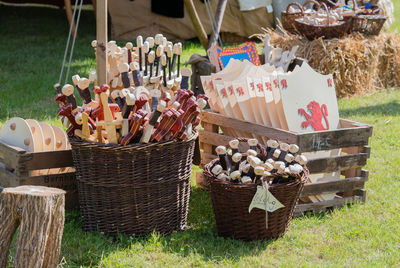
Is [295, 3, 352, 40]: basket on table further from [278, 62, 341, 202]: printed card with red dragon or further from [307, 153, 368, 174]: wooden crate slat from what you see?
[307, 153, 368, 174]: wooden crate slat

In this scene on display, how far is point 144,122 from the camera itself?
306 cm

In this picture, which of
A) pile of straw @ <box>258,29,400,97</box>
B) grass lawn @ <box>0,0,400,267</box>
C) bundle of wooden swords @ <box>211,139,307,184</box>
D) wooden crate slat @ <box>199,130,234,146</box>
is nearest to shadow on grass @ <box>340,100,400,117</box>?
pile of straw @ <box>258,29,400,97</box>

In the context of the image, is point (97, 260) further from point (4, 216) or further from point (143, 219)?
point (4, 216)

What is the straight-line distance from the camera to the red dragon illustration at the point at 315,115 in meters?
3.63

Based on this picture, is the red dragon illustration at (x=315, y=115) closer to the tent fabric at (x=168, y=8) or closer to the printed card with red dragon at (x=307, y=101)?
the printed card with red dragon at (x=307, y=101)

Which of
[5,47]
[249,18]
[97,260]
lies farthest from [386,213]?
[5,47]

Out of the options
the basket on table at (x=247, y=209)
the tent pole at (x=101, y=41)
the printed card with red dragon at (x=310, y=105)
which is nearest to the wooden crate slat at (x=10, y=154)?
the tent pole at (x=101, y=41)

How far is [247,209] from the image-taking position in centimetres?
316

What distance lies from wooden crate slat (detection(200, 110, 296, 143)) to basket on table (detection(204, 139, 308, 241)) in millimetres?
221

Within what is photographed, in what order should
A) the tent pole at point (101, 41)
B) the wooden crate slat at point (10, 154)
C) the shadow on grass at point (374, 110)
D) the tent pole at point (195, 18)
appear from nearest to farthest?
1. the wooden crate slat at point (10, 154)
2. the tent pole at point (101, 41)
3. the shadow on grass at point (374, 110)
4. the tent pole at point (195, 18)

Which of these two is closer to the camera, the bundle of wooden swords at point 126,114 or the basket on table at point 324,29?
the bundle of wooden swords at point 126,114

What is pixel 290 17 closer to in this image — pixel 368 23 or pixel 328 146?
pixel 368 23

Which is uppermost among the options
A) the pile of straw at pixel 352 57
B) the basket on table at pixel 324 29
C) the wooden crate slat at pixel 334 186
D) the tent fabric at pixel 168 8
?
the tent fabric at pixel 168 8

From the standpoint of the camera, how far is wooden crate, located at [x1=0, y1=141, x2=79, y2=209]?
335cm
